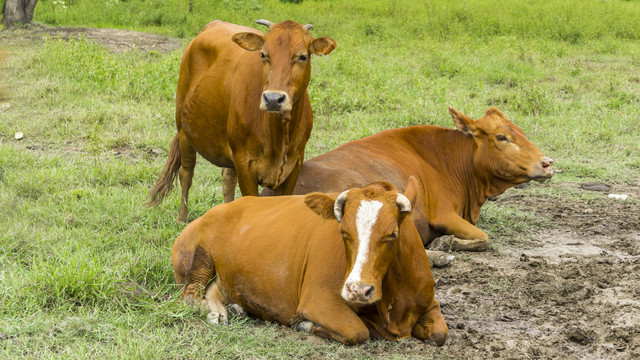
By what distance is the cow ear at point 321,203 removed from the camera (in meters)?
4.21

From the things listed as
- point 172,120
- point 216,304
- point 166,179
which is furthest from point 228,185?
point 172,120

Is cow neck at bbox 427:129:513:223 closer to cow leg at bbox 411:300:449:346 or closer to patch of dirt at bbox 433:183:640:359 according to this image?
patch of dirt at bbox 433:183:640:359

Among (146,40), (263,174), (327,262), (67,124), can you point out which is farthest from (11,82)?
(327,262)

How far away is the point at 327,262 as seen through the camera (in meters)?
4.29

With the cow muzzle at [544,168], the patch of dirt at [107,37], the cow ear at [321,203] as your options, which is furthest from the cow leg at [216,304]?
the patch of dirt at [107,37]

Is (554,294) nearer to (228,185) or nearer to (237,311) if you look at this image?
(237,311)

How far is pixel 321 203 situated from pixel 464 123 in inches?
119

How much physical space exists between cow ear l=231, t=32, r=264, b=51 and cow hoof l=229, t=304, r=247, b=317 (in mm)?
2086

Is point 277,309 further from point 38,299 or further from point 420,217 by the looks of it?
point 420,217

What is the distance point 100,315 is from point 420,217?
2.77 meters

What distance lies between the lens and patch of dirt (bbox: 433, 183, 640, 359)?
4.20 m

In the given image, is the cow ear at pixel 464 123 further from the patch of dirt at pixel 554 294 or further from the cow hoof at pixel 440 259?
the cow hoof at pixel 440 259

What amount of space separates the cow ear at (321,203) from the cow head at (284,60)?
1.10m

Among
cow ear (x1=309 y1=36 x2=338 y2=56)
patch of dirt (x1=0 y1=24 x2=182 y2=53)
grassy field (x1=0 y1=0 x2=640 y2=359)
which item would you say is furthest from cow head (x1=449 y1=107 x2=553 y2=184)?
patch of dirt (x1=0 y1=24 x2=182 y2=53)
